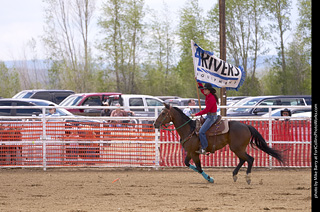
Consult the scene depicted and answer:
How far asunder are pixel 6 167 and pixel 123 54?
41995 mm

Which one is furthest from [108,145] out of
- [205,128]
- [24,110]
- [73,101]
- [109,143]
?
[73,101]

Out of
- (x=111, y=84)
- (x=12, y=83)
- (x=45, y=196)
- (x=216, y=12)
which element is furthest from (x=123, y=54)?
(x=45, y=196)

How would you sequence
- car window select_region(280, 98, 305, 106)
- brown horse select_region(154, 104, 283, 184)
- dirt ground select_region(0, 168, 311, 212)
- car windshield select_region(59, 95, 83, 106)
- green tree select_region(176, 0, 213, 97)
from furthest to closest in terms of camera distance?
green tree select_region(176, 0, 213, 97)
car window select_region(280, 98, 305, 106)
car windshield select_region(59, 95, 83, 106)
brown horse select_region(154, 104, 283, 184)
dirt ground select_region(0, 168, 311, 212)

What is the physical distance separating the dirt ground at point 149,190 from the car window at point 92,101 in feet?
32.9

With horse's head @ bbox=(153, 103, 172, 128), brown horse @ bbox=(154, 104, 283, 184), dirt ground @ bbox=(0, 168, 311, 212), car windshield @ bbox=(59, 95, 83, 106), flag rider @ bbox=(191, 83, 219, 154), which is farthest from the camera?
car windshield @ bbox=(59, 95, 83, 106)

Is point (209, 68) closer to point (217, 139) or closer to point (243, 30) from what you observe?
point (217, 139)

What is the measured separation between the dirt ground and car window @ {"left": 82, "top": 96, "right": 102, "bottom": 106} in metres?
10.0

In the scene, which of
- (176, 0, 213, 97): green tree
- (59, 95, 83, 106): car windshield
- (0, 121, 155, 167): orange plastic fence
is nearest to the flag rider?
(0, 121, 155, 167): orange plastic fence

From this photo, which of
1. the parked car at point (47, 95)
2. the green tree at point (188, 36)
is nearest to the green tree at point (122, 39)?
the green tree at point (188, 36)

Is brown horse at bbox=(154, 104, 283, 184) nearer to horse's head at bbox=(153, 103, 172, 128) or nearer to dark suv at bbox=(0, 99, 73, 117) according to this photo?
horse's head at bbox=(153, 103, 172, 128)

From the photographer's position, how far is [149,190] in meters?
10.5

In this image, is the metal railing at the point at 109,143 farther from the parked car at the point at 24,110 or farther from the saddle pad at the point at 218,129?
the parked car at the point at 24,110

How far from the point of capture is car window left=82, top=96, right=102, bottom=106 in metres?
24.5

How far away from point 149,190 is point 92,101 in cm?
1478
